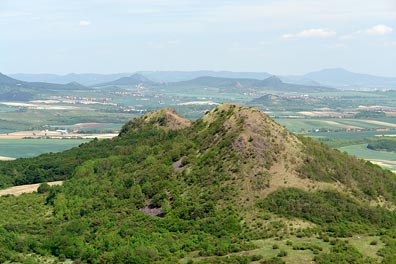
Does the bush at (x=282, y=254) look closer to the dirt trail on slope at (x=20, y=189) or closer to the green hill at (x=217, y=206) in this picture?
the green hill at (x=217, y=206)

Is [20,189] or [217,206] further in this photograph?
[20,189]

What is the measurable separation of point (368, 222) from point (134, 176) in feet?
151

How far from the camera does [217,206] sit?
91125mm

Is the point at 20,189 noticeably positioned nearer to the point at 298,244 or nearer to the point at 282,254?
the point at 298,244

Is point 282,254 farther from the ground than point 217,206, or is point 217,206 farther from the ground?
point 217,206

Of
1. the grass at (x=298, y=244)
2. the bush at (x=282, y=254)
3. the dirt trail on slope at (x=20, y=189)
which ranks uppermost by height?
the bush at (x=282, y=254)

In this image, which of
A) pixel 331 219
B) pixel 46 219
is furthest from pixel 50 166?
pixel 331 219

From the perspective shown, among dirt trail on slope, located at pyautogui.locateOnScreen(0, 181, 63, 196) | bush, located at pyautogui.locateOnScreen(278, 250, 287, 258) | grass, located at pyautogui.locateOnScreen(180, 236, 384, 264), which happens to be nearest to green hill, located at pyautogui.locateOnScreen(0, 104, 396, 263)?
grass, located at pyautogui.locateOnScreen(180, 236, 384, 264)

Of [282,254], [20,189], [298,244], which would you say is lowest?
[20,189]

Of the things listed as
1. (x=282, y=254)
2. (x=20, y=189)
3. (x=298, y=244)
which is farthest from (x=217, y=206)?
(x=20, y=189)

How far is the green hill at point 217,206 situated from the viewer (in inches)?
2913

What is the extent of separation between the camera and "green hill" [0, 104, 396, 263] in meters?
74.0

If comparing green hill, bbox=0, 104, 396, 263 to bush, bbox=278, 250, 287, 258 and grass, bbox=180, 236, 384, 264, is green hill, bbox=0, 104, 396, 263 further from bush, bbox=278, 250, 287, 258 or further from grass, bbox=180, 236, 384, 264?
bush, bbox=278, 250, 287, 258

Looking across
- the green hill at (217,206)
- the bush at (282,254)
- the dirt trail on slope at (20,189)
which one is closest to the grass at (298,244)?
the green hill at (217,206)
